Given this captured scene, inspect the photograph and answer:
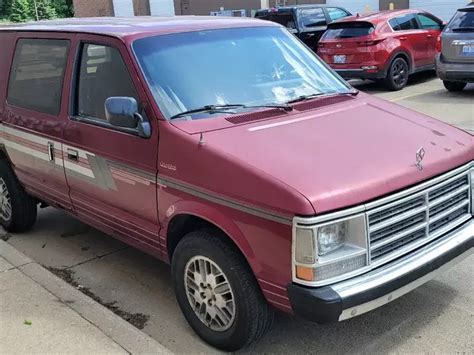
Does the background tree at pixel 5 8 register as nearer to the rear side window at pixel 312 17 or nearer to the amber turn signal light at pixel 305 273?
the rear side window at pixel 312 17

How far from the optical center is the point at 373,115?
378 cm

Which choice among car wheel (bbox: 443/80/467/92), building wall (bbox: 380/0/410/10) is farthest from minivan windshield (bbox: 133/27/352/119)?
building wall (bbox: 380/0/410/10)

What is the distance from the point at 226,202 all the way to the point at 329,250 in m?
0.61

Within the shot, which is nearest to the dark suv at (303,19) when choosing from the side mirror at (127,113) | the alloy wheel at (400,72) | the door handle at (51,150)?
the alloy wheel at (400,72)

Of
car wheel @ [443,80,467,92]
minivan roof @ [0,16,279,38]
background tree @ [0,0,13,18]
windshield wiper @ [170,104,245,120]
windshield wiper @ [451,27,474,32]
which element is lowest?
car wheel @ [443,80,467,92]

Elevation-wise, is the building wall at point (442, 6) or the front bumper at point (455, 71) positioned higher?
the building wall at point (442, 6)

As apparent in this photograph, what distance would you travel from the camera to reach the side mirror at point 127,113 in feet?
11.7

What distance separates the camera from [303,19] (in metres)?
14.9

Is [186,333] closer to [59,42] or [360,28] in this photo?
[59,42]

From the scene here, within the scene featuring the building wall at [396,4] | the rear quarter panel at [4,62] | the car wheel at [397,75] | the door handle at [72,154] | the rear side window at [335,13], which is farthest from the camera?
the building wall at [396,4]

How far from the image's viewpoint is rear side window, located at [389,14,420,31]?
492 inches

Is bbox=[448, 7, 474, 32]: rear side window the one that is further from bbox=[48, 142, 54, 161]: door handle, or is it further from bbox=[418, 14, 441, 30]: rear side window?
bbox=[48, 142, 54, 161]: door handle

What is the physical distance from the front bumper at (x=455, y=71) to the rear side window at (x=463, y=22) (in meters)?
0.60

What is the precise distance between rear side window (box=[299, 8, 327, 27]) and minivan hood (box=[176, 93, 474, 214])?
11.6 metres
